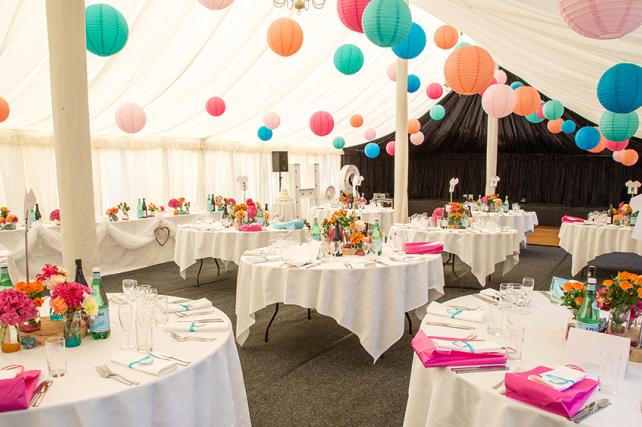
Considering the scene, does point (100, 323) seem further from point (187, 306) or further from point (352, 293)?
point (352, 293)

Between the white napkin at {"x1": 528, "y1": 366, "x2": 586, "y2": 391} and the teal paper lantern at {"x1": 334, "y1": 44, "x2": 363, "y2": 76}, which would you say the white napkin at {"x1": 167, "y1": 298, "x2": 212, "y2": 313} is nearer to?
the white napkin at {"x1": 528, "y1": 366, "x2": 586, "y2": 391}

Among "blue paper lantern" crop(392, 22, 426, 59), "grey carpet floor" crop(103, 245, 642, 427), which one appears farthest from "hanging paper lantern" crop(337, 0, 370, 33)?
"grey carpet floor" crop(103, 245, 642, 427)

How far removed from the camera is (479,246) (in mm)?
5332

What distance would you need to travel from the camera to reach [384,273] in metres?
3.38

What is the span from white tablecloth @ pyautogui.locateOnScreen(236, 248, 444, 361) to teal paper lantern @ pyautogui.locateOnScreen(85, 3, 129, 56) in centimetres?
253

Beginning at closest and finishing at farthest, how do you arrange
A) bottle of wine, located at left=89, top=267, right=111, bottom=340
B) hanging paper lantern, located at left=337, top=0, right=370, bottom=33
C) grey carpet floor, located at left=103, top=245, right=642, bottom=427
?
bottle of wine, located at left=89, top=267, right=111, bottom=340 < grey carpet floor, located at left=103, top=245, right=642, bottom=427 < hanging paper lantern, located at left=337, top=0, right=370, bottom=33

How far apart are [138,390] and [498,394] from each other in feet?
4.06

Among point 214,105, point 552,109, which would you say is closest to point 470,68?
point 552,109

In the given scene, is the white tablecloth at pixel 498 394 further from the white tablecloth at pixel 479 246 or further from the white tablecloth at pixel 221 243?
the white tablecloth at pixel 221 243

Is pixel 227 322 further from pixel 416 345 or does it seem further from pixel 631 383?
pixel 631 383

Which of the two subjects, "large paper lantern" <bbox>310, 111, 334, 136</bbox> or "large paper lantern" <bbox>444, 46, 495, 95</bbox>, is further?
"large paper lantern" <bbox>310, 111, 334, 136</bbox>

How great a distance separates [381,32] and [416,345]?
260cm

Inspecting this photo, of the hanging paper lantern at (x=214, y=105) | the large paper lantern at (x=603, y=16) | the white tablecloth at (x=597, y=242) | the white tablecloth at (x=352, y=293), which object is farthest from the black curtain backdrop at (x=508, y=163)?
the large paper lantern at (x=603, y=16)

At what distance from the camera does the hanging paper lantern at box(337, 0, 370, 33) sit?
3.77 m
